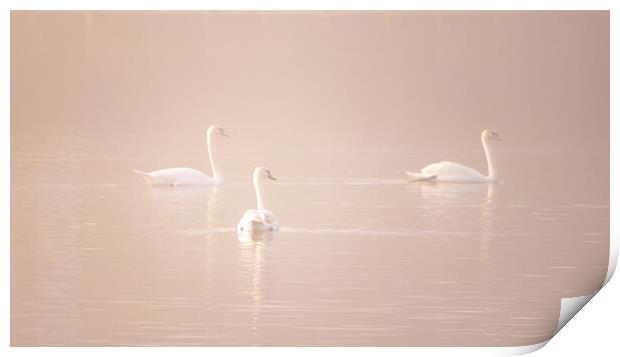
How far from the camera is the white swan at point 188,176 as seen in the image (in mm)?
5648

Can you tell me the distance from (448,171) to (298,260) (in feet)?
3.08

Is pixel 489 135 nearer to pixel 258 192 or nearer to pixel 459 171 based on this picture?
pixel 459 171

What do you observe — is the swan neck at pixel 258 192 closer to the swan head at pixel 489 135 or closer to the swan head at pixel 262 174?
the swan head at pixel 262 174

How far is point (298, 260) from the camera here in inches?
210

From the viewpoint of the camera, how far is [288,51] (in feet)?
18.1

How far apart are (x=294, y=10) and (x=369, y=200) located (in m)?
0.86

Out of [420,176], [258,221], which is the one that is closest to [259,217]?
[258,221]

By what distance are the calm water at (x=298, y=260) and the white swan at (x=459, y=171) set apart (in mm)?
53

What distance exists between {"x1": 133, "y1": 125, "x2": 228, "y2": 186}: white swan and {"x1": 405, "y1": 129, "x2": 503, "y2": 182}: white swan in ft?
2.54

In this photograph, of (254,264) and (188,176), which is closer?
(254,264)
